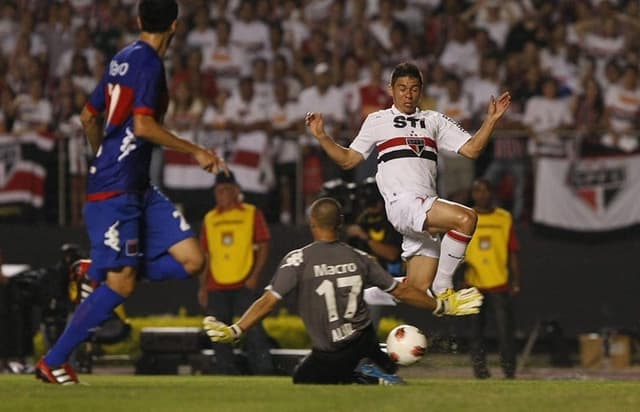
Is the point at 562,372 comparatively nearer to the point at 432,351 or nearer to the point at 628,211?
the point at 628,211

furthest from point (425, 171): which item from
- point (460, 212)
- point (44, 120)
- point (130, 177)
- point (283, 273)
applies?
point (44, 120)

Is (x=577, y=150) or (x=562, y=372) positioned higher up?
(x=577, y=150)

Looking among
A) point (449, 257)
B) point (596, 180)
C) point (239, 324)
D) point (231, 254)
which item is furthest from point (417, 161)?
point (596, 180)

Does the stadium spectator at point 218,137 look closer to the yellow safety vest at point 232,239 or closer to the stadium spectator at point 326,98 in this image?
the stadium spectator at point 326,98

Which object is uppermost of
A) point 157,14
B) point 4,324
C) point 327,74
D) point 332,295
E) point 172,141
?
point 157,14

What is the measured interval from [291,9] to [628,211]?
6.47 meters

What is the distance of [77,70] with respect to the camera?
901 inches

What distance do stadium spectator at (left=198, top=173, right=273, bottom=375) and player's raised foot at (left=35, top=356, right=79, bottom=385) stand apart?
6.92 metres

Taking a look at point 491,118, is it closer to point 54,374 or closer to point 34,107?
point 54,374

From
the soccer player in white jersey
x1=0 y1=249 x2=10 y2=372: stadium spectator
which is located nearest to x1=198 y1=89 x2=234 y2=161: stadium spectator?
x1=0 y1=249 x2=10 y2=372: stadium spectator

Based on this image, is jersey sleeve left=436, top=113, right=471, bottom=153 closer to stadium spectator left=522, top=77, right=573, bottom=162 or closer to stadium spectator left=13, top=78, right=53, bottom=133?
stadium spectator left=522, top=77, right=573, bottom=162

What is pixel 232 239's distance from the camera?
1845 cm

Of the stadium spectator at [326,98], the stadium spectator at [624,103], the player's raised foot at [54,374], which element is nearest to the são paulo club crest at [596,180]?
the stadium spectator at [624,103]

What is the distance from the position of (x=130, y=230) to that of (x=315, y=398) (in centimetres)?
181
